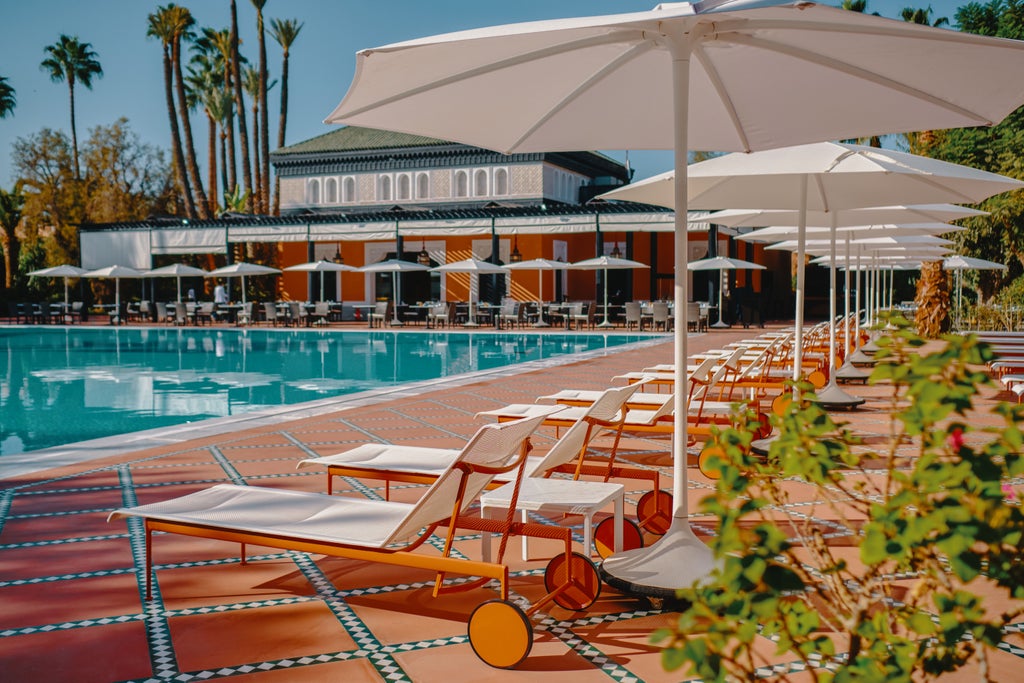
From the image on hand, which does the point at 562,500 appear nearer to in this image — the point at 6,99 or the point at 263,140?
the point at 263,140

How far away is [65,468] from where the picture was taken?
632cm

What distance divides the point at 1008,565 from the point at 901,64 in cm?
277

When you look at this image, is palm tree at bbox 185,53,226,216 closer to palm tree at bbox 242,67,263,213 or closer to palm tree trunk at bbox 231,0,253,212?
palm tree at bbox 242,67,263,213

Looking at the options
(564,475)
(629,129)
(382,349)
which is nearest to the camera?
(629,129)

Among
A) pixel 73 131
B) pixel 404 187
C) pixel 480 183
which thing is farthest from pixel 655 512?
pixel 73 131

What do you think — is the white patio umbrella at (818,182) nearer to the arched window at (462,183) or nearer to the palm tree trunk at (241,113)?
the arched window at (462,183)

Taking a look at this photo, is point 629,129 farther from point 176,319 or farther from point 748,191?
point 176,319

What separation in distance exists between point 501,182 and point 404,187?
453cm


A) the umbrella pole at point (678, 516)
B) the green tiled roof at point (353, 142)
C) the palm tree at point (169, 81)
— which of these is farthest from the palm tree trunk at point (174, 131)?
the umbrella pole at point (678, 516)

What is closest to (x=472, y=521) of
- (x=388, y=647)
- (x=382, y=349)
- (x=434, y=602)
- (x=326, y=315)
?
(x=434, y=602)

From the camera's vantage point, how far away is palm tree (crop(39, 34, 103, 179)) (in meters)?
50.7

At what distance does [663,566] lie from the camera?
3.60 meters

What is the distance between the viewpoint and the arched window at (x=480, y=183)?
34.8 meters

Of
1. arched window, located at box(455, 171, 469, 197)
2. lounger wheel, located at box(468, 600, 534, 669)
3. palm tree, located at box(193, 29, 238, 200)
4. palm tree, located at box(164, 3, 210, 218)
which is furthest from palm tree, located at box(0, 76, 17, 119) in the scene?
lounger wheel, located at box(468, 600, 534, 669)
